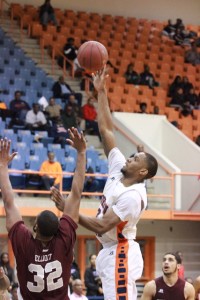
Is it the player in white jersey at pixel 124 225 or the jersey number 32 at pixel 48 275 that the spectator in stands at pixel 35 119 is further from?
the jersey number 32 at pixel 48 275

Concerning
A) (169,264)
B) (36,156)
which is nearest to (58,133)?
(36,156)

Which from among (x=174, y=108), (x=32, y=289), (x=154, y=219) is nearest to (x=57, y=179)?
(x=154, y=219)

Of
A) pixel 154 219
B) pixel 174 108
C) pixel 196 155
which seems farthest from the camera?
pixel 174 108

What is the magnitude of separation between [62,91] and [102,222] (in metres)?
13.4

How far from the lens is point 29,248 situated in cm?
550

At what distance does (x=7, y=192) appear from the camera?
18.4ft

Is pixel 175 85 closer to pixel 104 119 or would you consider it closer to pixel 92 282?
pixel 92 282

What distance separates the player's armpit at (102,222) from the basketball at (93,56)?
1693 mm

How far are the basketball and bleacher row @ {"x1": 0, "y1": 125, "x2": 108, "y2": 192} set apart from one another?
834 cm

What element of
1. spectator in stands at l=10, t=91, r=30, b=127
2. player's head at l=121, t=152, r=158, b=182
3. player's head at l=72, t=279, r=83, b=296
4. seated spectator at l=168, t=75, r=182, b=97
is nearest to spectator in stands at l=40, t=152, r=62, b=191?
spectator in stands at l=10, t=91, r=30, b=127

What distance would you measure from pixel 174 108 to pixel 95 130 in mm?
3016

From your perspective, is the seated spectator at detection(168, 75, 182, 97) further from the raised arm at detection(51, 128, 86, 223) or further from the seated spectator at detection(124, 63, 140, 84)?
the raised arm at detection(51, 128, 86, 223)

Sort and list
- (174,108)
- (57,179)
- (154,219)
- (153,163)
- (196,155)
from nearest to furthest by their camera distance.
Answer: (153,163) < (57,179) < (154,219) < (196,155) < (174,108)

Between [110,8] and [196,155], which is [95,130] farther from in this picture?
[110,8]
